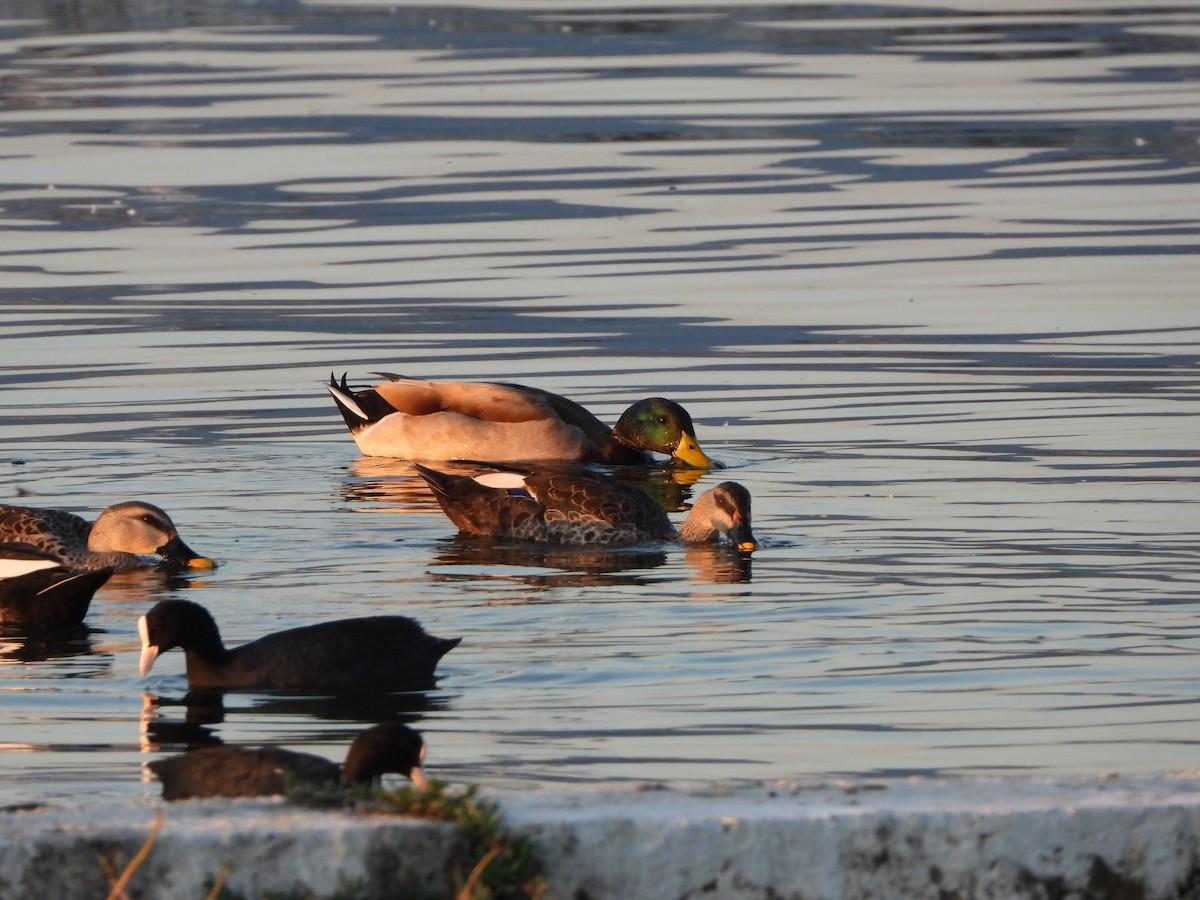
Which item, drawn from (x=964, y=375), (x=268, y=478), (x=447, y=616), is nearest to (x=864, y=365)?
(x=964, y=375)

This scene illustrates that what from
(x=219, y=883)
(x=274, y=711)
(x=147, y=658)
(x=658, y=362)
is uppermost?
(x=658, y=362)

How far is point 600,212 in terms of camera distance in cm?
2358

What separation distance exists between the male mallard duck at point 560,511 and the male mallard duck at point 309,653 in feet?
11.9

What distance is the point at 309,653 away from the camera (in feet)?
32.8

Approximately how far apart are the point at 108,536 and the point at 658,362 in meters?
6.33

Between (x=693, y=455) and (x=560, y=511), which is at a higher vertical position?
(x=693, y=455)

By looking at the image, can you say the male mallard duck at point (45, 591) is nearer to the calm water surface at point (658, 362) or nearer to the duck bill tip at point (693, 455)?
the calm water surface at point (658, 362)

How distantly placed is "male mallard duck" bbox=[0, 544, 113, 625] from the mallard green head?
4825mm

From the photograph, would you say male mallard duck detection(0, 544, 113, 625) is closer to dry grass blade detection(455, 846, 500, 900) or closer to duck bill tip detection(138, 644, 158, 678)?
duck bill tip detection(138, 644, 158, 678)

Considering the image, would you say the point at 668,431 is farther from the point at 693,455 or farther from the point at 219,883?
the point at 219,883

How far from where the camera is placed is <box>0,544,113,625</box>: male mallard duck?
1130cm

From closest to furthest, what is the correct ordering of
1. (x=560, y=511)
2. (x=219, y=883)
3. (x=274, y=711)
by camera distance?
1. (x=219, y=883)
2. (x=274, y=711)
3. (x=560, y=511)

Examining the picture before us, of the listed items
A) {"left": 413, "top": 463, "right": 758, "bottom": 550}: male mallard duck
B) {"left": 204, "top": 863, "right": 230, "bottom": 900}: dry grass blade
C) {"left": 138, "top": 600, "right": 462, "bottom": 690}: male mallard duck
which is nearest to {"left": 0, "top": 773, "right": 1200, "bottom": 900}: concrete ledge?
{"left": 204, "top": 863, "right": 230, "bottom": 900}: dry grass blade

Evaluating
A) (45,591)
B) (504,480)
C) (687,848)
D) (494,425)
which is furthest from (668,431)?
(687,848)
